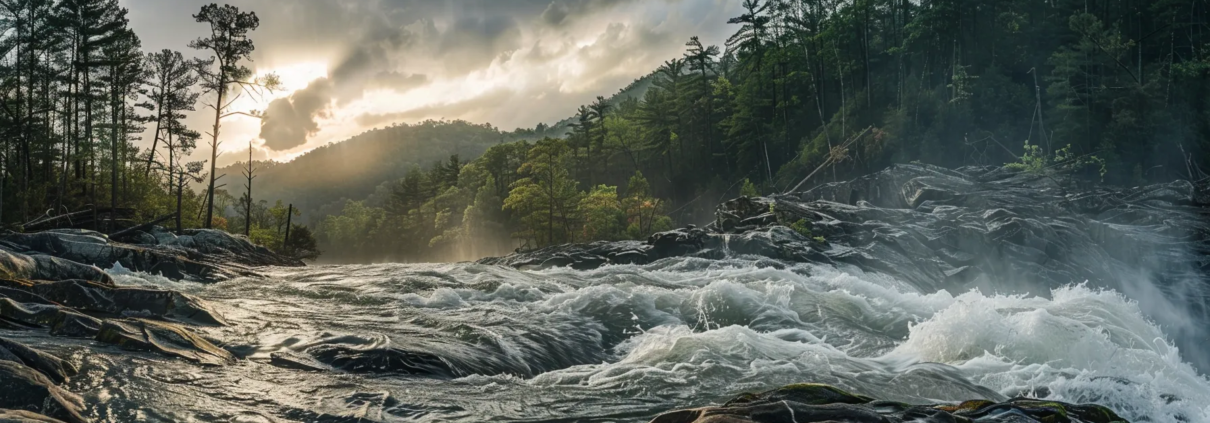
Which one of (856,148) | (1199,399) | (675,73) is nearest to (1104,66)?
(856,148)

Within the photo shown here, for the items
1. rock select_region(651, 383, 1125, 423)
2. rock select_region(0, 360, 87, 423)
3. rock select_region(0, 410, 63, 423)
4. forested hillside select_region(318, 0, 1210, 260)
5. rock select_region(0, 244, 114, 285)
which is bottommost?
rock select_region(651, 383, 1125, 423)

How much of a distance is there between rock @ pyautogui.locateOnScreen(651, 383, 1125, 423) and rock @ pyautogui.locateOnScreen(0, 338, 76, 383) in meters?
5.04

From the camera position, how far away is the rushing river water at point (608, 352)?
6.59m

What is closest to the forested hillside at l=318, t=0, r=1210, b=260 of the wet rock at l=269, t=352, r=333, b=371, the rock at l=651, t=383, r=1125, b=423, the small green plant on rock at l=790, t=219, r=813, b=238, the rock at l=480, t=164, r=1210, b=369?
the rock at l=480, t=164, r=1210, b=369

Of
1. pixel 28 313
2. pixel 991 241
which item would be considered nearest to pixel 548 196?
pixel 991 241

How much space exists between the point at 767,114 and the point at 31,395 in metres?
70.5

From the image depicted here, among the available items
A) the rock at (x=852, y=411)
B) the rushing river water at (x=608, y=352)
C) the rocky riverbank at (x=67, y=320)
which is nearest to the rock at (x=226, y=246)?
the rocky riverbank at (x=67, y=320)

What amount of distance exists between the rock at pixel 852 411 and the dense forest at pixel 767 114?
29178 millimetres

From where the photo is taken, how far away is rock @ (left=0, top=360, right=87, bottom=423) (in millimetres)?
4777

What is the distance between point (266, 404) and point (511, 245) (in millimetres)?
73318

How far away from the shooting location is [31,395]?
4.91m

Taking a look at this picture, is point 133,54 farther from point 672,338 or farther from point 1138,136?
point 1138,136

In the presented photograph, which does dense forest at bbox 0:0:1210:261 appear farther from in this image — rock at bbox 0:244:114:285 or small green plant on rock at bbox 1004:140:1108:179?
rock at bbox 0:244:114:285

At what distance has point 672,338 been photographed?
1080cm
